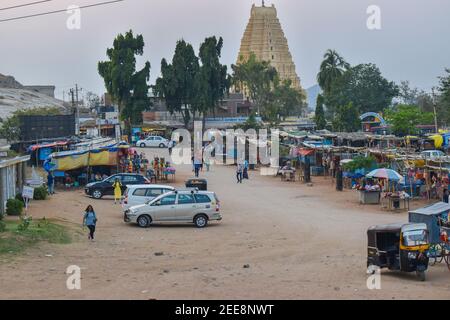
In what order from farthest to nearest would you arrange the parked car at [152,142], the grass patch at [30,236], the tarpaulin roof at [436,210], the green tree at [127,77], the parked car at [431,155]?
the green tree at [127,77] < the parked car at [152,142] < the parked car at [431,155] < the grass patch at [30,236] < the tarpaulin roof at [436,210]

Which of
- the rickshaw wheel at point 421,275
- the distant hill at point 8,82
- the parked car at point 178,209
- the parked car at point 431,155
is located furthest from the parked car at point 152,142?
the rickshaw wheel at point 421,275

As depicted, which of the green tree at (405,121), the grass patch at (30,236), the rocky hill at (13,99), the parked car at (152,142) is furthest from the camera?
the rocky hill at (13,99)

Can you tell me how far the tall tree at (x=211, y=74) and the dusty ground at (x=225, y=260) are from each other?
55.6m

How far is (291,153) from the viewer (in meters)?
55.3

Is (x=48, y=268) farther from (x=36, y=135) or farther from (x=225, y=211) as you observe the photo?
(x=36, y=135)

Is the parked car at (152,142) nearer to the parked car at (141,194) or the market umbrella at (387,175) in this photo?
the market umbrella at (387,175)

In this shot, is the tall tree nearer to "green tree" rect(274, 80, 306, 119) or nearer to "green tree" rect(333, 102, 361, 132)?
"green tree" rect(333, 102, 361, 132)

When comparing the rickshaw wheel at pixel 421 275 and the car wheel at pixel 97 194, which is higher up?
the car wheel at pixel 97 194

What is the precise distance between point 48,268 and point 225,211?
14865 mm

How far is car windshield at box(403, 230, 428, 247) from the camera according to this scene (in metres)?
17.9

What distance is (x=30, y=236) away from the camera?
2250cm

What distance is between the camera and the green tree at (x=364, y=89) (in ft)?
300

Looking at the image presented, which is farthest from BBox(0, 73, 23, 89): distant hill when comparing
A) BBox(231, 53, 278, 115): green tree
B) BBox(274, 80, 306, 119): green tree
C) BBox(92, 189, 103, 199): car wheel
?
BBox(92, 189, 103, 199): car wheel
